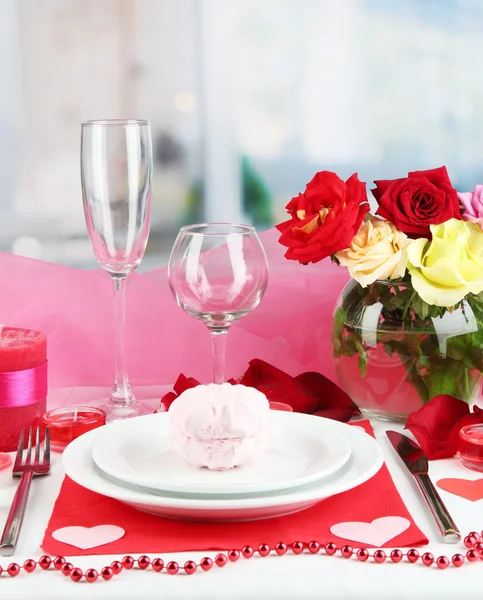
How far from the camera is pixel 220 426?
0.69 meters

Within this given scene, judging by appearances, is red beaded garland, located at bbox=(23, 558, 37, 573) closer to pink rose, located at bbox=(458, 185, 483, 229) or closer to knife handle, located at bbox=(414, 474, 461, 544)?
knife handle, located at bbox=(414, 474, 461, 544)

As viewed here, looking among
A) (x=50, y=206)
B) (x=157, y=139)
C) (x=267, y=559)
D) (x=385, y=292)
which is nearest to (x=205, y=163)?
(x=157, y=139)

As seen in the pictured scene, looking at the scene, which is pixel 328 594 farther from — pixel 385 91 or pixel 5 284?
pixel 385 91

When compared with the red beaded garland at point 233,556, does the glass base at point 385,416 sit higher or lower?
lower

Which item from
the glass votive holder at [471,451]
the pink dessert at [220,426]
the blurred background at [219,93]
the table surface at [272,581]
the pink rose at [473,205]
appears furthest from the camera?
the blurred background at [219,93]

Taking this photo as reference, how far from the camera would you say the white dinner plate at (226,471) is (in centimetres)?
64

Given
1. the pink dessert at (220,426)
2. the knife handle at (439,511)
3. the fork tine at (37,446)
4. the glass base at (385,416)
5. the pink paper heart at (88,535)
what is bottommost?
the glass base at (385,416)

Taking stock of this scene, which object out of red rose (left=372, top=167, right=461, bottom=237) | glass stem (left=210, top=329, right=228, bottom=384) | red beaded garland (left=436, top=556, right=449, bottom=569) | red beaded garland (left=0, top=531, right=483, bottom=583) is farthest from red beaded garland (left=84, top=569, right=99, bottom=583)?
red rose (left=372, top=167, right=461, bottom=237)

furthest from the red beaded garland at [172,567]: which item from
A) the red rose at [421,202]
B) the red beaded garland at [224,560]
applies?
the red rose at [421,202]

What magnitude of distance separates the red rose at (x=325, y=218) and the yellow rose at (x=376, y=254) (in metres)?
0.01

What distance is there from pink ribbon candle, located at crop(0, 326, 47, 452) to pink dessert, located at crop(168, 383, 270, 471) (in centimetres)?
21

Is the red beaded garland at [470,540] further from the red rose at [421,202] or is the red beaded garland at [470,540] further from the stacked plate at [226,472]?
the red rose at [421,202]

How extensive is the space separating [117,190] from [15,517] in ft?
1.23

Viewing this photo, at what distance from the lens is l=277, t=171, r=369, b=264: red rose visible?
876 mm
